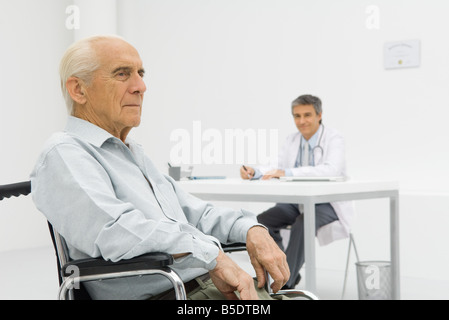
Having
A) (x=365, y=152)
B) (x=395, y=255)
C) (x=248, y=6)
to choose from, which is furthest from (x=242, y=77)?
(x=395, y=255)

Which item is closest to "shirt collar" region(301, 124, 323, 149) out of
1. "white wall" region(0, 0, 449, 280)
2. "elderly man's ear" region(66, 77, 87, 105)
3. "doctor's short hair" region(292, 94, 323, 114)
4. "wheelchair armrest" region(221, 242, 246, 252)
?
"doctor's short hair" region(292, 94, 323, 114)

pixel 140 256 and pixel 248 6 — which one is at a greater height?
pixel 248 6

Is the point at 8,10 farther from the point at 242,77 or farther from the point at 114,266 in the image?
the point at 114,266

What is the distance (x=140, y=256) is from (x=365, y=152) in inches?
135

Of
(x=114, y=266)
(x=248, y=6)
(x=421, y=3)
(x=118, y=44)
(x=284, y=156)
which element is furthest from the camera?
(x=248, y=6)

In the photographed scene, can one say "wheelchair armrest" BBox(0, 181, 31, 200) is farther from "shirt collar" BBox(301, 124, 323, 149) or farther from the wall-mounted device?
the wall-mounted device

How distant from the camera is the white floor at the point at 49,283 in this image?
11.3 ft

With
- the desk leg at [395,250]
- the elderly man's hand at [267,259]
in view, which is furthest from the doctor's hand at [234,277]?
the desk leg at [395,250]

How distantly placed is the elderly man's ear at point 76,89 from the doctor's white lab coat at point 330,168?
2011 mm

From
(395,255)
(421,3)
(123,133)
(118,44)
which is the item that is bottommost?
(395,255)

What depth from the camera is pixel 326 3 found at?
4.57m

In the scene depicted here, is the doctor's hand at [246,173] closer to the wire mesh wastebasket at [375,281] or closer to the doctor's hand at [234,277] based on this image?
the wire mesh wastebasket at [375,281]

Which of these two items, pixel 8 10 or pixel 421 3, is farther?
pixel 8 10

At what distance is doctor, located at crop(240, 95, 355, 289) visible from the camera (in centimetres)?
333
